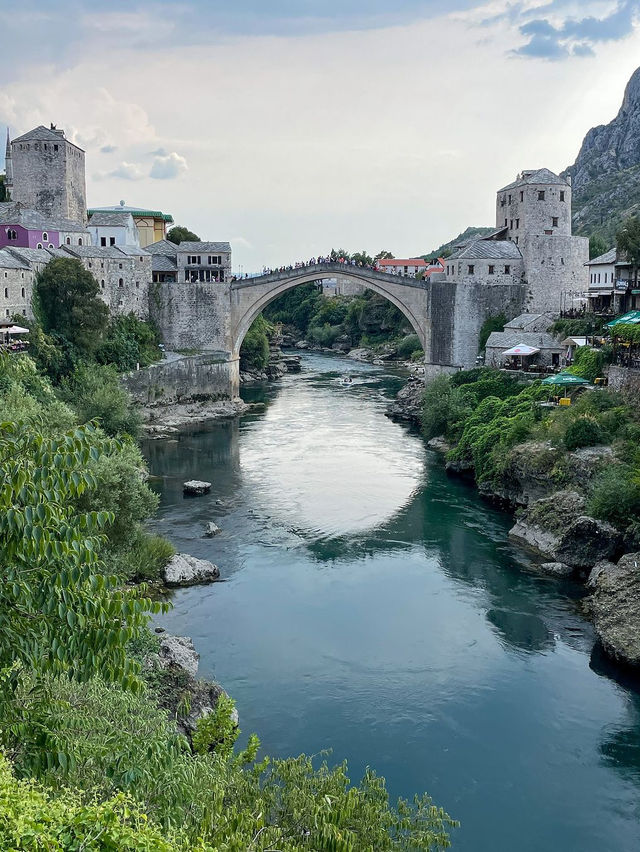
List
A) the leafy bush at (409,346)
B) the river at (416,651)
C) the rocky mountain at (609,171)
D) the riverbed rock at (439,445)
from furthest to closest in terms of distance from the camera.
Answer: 1. the rocky mountain at (609,171)
2. the leafy bush at (409,346)
3. the riverbed rock at (439,445)
4. the river at (416,651)

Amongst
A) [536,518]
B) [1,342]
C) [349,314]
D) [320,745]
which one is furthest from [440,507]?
[349,314]

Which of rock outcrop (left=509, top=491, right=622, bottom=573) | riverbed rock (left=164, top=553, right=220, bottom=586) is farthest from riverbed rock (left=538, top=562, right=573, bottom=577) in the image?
riverbed rock (left=164, top=553, right=220, bottom=586)

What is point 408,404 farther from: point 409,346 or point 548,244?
point 409,346

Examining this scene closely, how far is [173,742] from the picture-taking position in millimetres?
6543

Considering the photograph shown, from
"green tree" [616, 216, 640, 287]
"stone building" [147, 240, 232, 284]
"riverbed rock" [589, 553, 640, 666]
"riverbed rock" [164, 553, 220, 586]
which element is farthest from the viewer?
"stone building" [147, 240, 232, 284]

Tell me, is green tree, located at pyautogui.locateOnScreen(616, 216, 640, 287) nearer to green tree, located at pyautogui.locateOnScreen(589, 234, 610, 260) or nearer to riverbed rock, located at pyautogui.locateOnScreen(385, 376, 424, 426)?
riverbed rock, located at pyautogui.locateOnScreen(385, 376, 424, 426)

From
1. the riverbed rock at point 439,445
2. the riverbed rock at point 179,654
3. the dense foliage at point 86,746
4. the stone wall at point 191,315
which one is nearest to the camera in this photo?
the dense foliage at point 86,746

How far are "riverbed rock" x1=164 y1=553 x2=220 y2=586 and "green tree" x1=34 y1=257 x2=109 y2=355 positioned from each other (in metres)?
16.1

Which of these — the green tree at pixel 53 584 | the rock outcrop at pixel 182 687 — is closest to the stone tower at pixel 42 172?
the rock outcrop at pixel 182 687

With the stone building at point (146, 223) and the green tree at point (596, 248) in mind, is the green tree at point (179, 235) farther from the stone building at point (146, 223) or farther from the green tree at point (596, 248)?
the green tree at point (596, 248)

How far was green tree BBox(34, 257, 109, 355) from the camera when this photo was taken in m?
31.4

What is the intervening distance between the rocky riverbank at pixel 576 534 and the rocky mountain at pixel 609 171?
4345 centimetres

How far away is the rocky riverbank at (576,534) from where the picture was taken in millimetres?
14789

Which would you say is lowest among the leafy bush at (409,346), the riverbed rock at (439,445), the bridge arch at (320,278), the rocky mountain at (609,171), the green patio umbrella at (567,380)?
the riverbed rock at (439,445)
